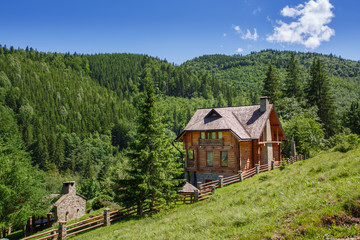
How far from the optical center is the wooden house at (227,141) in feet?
93.7

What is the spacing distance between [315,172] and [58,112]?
149 metres

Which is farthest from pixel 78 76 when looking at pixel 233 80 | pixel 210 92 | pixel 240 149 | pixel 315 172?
pixel 315 172

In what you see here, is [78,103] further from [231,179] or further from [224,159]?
[231,179]

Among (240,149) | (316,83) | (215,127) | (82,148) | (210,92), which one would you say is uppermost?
(210,92)

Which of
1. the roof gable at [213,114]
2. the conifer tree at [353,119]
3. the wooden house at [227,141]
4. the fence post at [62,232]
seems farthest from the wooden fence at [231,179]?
the conifer tree at [353,119]

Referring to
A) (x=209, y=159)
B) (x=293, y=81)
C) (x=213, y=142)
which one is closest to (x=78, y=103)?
(x=293, y=81)

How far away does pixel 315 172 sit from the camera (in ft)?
46.8

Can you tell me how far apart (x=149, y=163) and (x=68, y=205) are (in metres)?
20.1

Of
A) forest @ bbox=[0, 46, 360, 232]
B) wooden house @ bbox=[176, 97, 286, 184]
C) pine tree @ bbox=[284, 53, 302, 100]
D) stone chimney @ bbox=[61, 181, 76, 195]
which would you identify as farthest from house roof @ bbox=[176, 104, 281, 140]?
pine tree @ bbox=[284, 53, 302, 100]

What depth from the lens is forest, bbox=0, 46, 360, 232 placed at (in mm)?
24953

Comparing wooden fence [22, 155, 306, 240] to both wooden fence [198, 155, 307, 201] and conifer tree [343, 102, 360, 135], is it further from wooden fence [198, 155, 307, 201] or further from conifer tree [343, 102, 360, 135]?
conifer tree [343, 102, 360, 135]

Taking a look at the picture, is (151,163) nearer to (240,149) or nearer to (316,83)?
(240,149)

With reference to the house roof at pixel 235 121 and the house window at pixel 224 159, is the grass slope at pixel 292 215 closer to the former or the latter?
the house roof at pixel 235 121

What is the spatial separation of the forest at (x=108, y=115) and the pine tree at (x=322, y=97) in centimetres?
19
